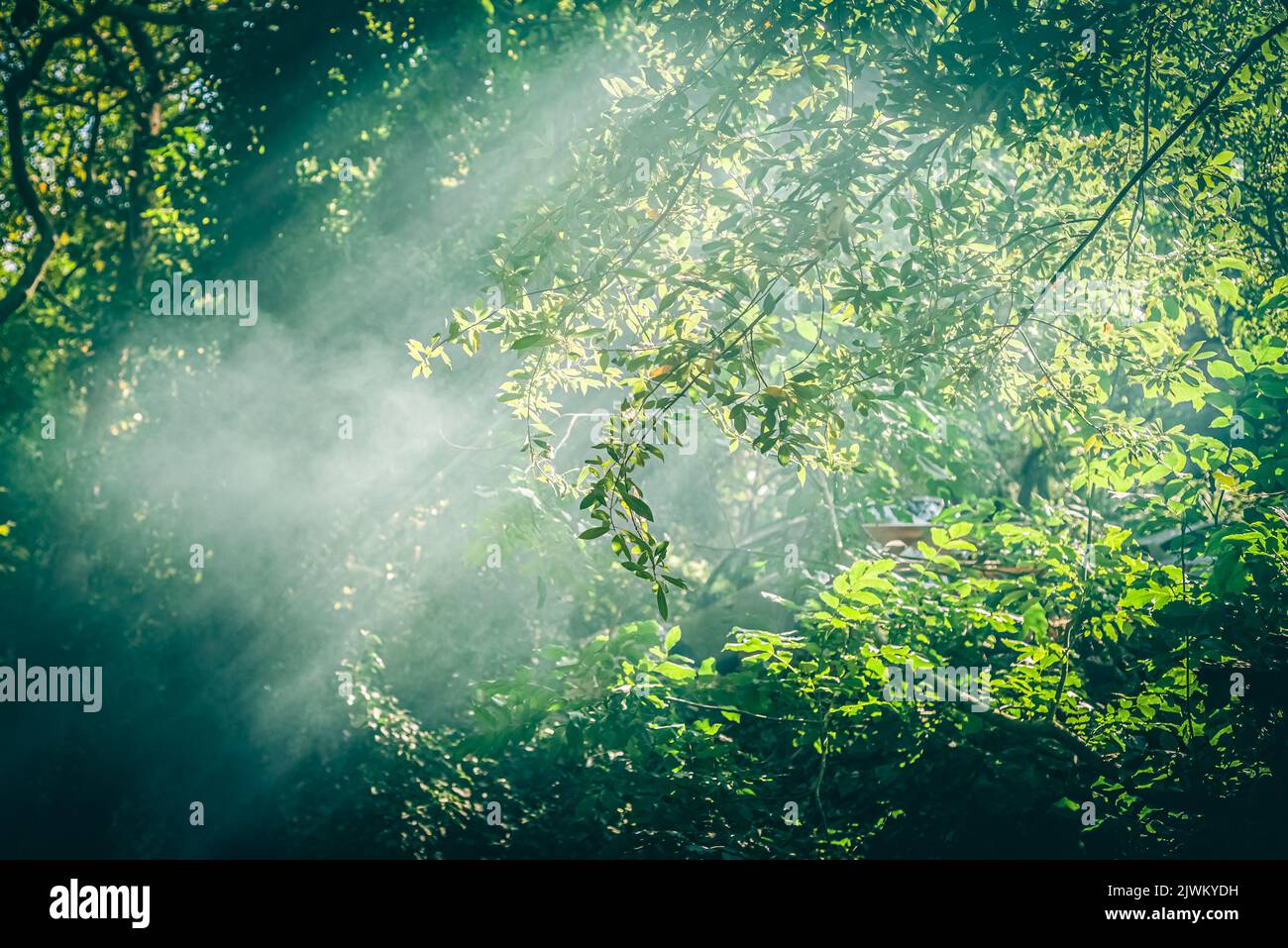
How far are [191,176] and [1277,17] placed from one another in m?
8.58

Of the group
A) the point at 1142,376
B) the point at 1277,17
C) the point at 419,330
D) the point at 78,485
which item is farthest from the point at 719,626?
the point at 78,485

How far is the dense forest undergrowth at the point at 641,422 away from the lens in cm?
325

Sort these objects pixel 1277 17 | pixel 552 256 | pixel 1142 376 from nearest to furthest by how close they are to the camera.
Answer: pixel 552 256 < pixel 1142 376 < pixel 1277 17

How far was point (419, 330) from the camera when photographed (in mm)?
8047

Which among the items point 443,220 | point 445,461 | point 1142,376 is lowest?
point 1142,376

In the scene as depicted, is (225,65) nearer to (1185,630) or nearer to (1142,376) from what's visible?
(1142,376)

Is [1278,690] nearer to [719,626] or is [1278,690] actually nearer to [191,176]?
[719,626]

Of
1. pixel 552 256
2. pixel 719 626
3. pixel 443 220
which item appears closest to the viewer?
pixel 552 256

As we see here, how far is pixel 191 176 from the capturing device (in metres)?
8.14

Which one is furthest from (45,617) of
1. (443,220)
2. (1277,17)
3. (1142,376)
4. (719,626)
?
(1277,17)

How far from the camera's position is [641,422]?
9.18ft

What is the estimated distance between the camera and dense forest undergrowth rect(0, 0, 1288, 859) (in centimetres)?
325
